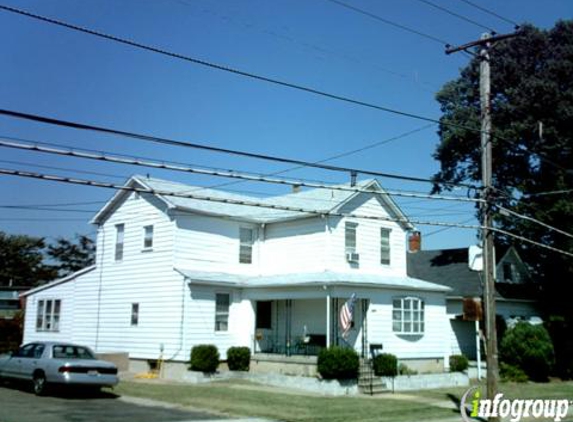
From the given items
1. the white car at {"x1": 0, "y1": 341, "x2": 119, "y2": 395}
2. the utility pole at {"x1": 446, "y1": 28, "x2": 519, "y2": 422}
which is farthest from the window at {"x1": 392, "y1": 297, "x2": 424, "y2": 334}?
the white car at {"x1": 0, "y1": 341, "x2": 119, "y2": 395}

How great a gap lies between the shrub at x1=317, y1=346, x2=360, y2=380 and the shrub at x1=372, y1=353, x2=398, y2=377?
1.40 m

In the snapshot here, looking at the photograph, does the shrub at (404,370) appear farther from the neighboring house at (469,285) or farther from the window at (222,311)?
the window at (222,311)

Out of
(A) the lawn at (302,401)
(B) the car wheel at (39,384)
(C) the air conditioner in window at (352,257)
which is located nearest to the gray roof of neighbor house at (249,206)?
(C) the air conditioner in window at (352,257)

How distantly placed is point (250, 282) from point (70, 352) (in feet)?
32.9

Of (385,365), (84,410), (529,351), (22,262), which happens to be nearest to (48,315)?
(385,365)

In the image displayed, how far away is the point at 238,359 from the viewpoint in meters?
27.5

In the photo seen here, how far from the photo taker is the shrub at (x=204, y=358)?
86.1ft

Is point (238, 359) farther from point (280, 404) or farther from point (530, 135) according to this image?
point (530, 135)

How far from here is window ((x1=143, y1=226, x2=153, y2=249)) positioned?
30031mm

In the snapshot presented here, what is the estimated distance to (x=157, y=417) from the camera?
16.2m

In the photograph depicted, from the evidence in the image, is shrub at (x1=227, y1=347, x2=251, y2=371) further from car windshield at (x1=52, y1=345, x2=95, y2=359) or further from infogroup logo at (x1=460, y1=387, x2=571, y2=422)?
infogroup logo at (x1=460, y1=387, x2=571, y2=422)

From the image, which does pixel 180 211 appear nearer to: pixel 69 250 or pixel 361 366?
pixel 361 366

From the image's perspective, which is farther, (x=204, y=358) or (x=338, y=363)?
(x=204, y=358)

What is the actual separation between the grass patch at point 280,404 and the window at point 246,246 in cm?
813
